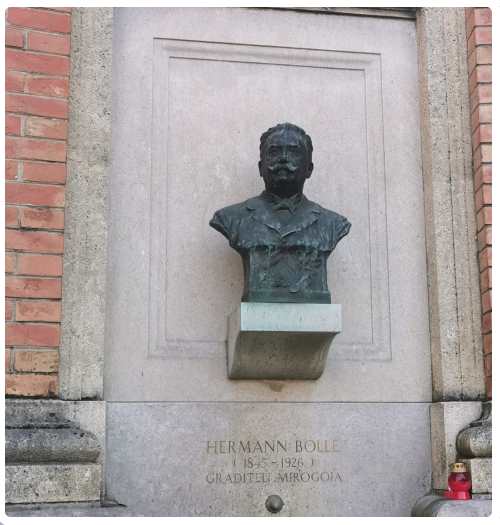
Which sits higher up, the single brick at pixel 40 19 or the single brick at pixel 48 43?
the single brick at pixel 40 19

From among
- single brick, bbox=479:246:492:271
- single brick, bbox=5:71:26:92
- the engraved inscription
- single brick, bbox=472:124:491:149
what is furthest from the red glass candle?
single brick, bbox=5:71:26:92

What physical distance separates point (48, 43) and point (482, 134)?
2259 millimetres

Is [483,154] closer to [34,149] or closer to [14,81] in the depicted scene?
[34,149]

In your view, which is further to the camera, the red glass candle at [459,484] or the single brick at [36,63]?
the single brick at [36,63]

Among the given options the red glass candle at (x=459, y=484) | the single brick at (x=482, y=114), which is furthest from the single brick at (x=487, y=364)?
the single brick at (x=482, y=114)

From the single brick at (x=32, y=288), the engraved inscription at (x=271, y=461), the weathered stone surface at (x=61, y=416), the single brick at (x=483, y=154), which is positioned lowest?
the engraved inscription at (x=271, y=461)

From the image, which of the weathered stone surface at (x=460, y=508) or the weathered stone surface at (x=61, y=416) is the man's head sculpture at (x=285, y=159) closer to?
the weathered stone surface at (x=61, y=416)

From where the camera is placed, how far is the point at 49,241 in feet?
13.7

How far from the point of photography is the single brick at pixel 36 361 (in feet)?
13.2

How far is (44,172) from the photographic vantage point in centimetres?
424

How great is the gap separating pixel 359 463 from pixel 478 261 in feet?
3.99

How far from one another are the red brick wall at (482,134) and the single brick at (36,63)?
2138mm

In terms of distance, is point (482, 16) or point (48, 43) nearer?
point (48, 43)

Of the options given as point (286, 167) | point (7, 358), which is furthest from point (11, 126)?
point (286, 167)
